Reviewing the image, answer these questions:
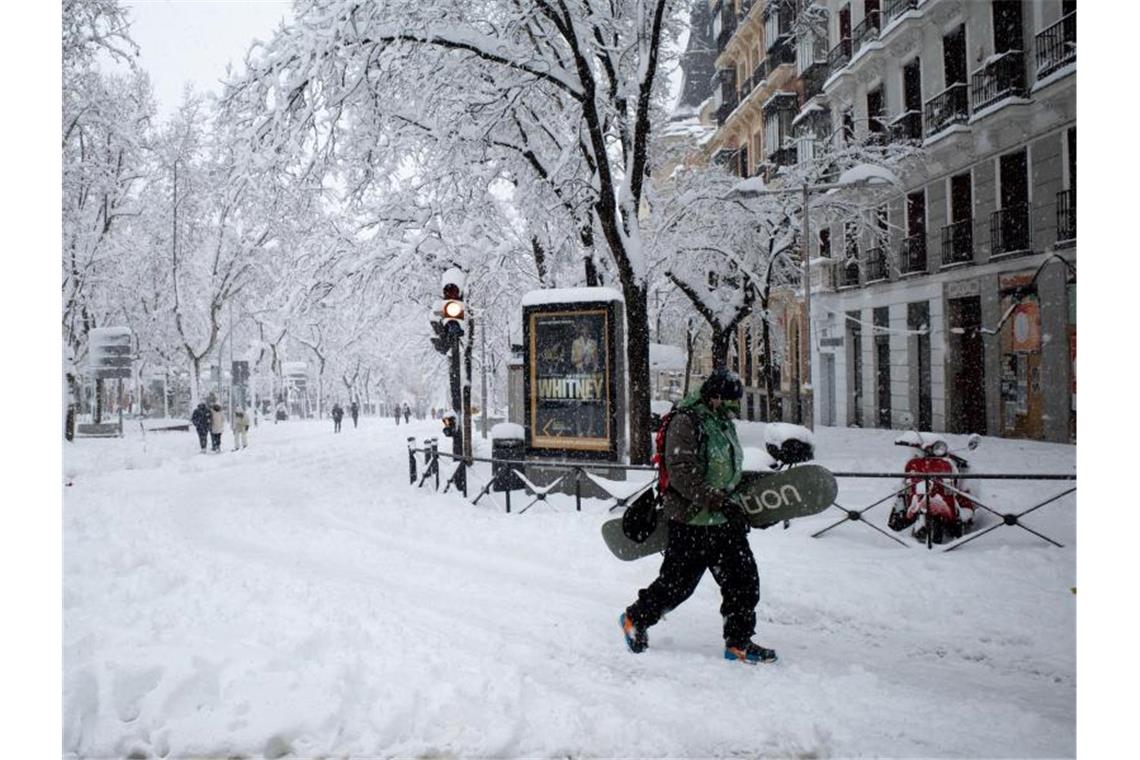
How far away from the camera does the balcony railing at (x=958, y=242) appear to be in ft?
14.5

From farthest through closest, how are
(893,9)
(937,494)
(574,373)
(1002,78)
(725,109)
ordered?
(574,373) → (725,109) → (937,494) → (893,9) → (1002,78)

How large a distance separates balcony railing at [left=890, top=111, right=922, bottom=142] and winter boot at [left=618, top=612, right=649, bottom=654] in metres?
3.81

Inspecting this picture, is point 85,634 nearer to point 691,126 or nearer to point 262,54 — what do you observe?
point 262,54

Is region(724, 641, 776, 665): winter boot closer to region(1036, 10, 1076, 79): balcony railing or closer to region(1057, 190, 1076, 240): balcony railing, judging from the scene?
region(1057, 190, 1076, 240): balcony railing

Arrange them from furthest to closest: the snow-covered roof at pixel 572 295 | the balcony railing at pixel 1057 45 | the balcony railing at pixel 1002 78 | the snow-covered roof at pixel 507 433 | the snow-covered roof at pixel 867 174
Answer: the snow-covered roof at pixel 507 433, the snow-covered roof at pixel 572 295, the snow-covered roof at pixel 867 174, the balcony railing at pixel 1002 78, the balcony railing at pixel 1057 45

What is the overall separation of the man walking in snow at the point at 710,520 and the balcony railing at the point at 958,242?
2148mm

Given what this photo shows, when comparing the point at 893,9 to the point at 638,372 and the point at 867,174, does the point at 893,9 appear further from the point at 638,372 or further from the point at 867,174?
the point at 638,372

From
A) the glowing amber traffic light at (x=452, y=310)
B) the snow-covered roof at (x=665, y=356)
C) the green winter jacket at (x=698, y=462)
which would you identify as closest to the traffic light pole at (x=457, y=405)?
the glowing amber traffic light at (x=452, y=310)

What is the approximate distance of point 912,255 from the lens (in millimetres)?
4938

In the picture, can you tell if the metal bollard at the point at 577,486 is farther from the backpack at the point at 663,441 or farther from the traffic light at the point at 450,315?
the backpack at the point at 663,441

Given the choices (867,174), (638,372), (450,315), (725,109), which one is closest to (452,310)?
(450,315)

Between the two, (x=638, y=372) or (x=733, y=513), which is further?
(x=638, y=372)

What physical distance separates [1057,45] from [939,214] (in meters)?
1.23

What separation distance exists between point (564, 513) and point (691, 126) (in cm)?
447
